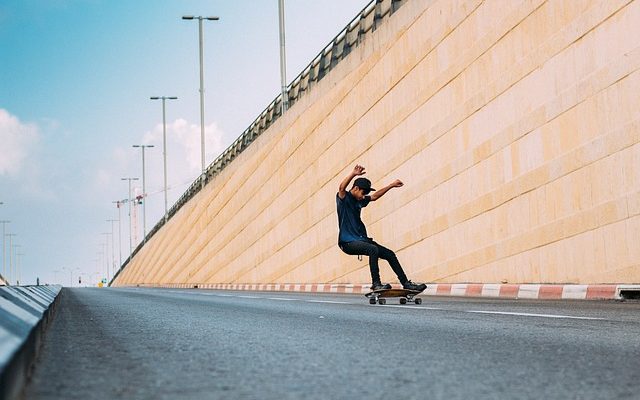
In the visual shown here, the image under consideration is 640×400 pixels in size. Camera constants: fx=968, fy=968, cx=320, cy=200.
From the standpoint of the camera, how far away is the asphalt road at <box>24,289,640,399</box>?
13.6 ft

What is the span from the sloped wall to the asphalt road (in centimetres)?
737

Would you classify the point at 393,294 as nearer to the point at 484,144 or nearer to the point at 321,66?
the point at 484,144

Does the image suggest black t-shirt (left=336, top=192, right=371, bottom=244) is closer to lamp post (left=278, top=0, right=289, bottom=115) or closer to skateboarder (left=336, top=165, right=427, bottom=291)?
skateboarder (left=336, top=165, right=427, bottom=291)

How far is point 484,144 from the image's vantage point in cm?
2055

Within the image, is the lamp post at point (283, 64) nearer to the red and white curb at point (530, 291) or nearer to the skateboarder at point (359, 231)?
the red and white curb at point (530, 291)

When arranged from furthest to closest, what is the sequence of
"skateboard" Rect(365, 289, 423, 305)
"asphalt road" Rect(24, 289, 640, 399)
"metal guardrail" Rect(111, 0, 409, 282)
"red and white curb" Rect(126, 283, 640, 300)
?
"metal guardrail" Rect(111, 0, 409, 282)
"red and white curb" Rect(126, 283, 640, 300)
"skateboard" Rect(365, 289, 423, 305)
"asphalt road" Rect(24, 289, 640, 399)

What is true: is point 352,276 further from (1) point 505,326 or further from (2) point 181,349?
(2) point 181,349

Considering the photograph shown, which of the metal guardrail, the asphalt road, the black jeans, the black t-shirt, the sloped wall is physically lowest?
the asphalt road

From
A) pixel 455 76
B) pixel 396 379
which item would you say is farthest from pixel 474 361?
pixel 455 76

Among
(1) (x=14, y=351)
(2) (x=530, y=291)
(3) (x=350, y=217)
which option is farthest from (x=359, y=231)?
(1) (x=14, y=351)

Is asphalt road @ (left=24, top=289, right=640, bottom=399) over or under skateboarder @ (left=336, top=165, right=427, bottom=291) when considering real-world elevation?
under

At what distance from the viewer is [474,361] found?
5258 millimetres

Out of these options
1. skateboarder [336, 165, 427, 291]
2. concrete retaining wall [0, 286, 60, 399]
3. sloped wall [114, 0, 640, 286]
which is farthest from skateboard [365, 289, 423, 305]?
concrete retaining wall [0, 286, 60, 399]

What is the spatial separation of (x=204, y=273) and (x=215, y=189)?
511 cm
